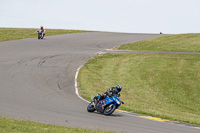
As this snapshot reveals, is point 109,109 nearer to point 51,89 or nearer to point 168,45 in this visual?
point 51,89

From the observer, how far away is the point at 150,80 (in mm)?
26453

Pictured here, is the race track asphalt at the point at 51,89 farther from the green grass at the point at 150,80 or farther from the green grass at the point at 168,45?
the green grass at the point at 168,45

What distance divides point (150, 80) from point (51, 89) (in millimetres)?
8794

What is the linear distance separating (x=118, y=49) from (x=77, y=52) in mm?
6032

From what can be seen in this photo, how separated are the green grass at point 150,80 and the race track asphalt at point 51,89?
62.1 inches

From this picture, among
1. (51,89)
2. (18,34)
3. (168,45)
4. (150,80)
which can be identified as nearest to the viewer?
(51,89)

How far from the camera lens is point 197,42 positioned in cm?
4631

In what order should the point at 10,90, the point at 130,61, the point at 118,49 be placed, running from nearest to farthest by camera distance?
1. the point at 10,90
2. the point at 130,61
3. the point at 118,49

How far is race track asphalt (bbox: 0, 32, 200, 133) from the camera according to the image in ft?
41.3

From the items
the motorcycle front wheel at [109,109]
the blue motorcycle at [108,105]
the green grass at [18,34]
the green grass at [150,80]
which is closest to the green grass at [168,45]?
the green grass at [150,80]

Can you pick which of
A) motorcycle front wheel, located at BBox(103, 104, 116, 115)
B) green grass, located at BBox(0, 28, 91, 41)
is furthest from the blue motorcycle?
green grass, located at BBox(0, 28, 91, 41)

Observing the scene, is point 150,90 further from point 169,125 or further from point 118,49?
point 118,49

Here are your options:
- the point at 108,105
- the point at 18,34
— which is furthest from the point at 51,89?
the point at 18,34

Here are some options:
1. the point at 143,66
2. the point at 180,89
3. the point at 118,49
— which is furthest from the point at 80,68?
the point at 118,49
